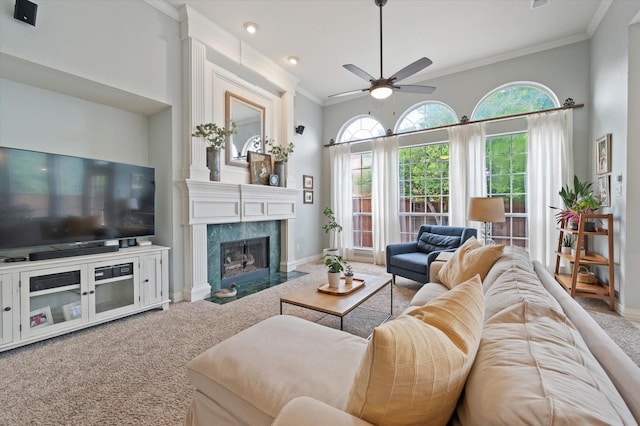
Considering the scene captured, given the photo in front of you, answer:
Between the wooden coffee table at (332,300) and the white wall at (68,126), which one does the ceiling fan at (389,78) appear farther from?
the white wall at (68,126)

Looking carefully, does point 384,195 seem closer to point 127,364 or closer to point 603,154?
point 603,154

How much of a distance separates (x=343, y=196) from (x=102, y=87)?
4.06 meters

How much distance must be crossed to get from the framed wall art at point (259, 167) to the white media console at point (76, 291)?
5.53ft

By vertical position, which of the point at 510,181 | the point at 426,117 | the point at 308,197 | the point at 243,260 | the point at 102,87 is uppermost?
the point at 426,117

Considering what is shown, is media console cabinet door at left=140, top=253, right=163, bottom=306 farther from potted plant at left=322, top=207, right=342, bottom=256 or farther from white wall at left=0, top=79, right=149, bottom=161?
potted plant at left=322, top=207, right=342, bottom=256

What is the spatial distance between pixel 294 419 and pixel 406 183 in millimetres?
4914

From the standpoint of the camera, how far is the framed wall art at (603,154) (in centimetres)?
310

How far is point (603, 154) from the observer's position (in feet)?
10.6

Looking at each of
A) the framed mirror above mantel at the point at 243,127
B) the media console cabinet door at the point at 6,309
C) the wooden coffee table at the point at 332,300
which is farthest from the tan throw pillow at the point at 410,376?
the framed mirror above mantel at the point at 243,127

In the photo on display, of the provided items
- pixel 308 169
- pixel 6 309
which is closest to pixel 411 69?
pixel 308 169

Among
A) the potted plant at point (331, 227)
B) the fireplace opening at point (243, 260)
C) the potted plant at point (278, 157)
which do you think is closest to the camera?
the fireplace opening at point (243, 260)

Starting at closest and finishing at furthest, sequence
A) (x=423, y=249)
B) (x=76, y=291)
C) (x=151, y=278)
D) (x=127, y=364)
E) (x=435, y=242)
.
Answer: (x=127, y=364) < (x=76, y=291) < (x=151, y=278) < (x=435, y=242) < (x=423, y=249)

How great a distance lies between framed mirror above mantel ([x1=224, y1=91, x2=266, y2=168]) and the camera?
3973mm

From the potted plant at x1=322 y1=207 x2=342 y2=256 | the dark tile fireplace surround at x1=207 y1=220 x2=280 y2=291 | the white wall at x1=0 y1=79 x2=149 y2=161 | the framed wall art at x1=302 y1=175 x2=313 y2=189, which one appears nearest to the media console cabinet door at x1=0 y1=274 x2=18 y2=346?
the white wall at x1=0 y1=79 x2=149 y2=161
